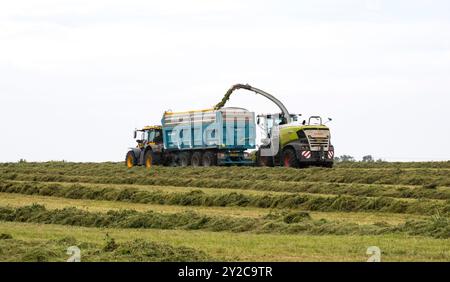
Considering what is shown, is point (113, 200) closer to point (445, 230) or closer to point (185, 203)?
point (185, 203)

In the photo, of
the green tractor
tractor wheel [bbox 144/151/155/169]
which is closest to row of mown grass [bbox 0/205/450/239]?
the green tractor

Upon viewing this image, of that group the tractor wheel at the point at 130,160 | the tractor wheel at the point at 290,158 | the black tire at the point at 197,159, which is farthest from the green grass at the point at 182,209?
the tractor wheel at the point at 130,160

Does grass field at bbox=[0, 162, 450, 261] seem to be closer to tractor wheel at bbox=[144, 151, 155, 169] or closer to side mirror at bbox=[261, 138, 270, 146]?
side mirror at bbox=[261, 138, 270, 146]

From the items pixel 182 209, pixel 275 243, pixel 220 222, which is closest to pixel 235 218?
pixel 220 222

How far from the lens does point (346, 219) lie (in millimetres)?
27625

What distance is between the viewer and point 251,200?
33156 millimetres

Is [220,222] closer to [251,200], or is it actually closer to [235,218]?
[235,218]

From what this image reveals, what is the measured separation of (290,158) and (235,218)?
25117 mm

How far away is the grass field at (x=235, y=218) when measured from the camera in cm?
1939

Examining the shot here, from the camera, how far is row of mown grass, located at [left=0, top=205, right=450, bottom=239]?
77.4 feet

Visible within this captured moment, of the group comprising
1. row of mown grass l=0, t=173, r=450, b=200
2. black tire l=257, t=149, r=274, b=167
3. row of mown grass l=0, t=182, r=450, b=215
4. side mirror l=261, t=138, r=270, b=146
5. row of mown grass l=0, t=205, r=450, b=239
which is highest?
side mirror l=261, t=138, r=270, b=146

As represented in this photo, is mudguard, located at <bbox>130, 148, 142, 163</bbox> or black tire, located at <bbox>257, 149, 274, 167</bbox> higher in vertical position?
mudguard, located at <bbox>130, 148, 142, 163</bbox>

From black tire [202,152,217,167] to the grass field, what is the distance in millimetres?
7894

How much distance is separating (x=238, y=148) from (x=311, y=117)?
18.4 ft
